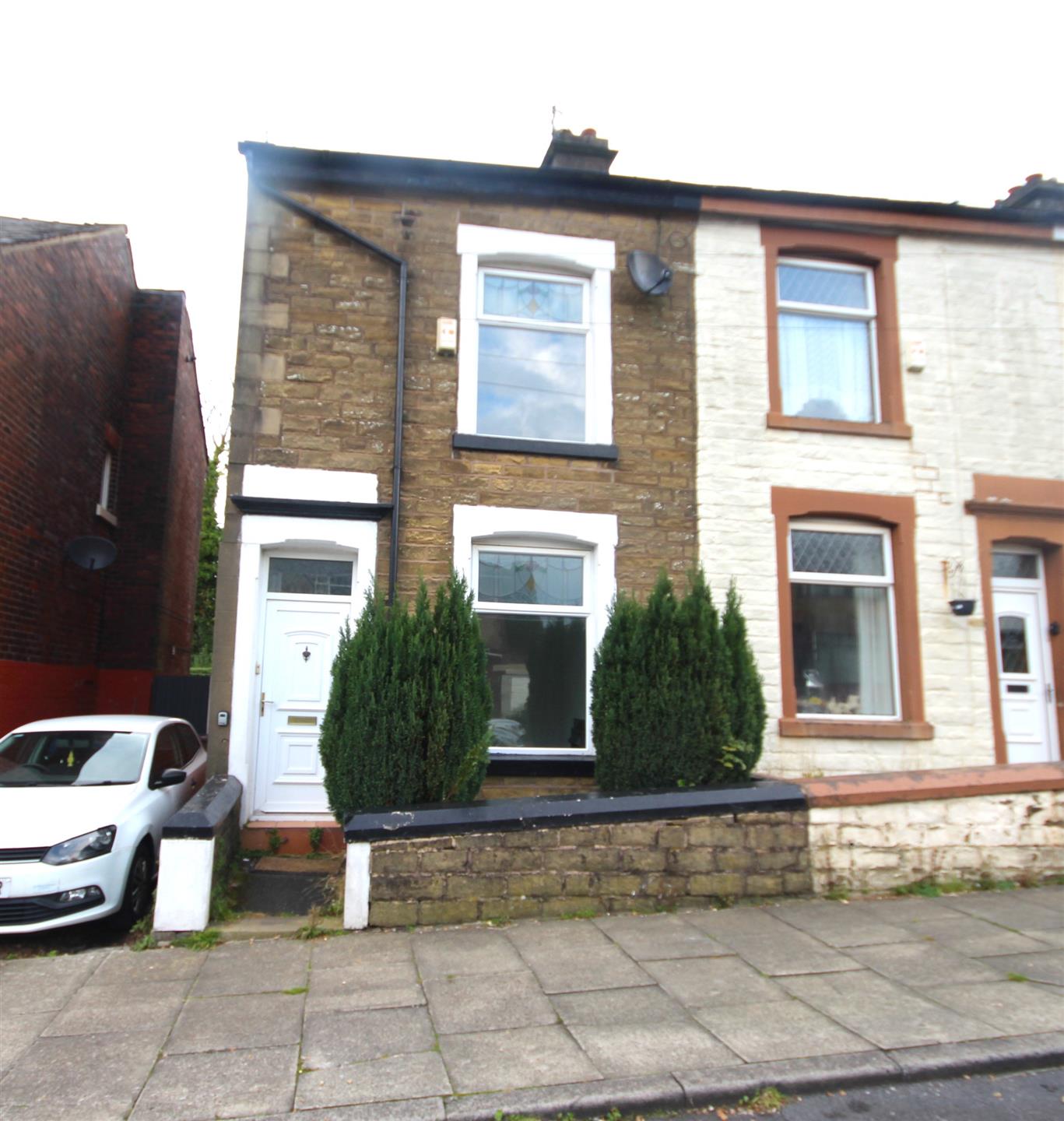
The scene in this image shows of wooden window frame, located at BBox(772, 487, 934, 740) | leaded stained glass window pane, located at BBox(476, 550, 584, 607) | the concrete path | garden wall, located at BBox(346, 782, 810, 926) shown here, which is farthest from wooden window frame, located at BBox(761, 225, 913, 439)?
the concrete path

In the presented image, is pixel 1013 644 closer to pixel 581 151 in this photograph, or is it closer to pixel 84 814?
pixel 581 151

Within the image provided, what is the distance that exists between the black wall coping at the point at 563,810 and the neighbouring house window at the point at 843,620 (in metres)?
2.80

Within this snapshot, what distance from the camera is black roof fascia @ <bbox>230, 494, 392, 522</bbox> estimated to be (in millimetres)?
8000

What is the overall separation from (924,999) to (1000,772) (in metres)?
2.80

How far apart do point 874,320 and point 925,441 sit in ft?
4.85

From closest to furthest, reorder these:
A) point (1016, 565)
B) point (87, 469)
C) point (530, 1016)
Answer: point (530, 1016)
point (1016, 565)
point (87, 469)

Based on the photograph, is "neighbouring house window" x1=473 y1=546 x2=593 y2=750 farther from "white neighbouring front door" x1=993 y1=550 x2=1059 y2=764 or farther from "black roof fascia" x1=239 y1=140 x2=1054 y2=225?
"white neighbouring front door" x1=993 y1=550 x2=1059 y2=764

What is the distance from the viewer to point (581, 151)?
9344mm

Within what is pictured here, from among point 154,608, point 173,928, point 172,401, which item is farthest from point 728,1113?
point 172,401

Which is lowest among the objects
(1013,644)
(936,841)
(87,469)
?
(936,841)

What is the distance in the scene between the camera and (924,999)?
451 cm

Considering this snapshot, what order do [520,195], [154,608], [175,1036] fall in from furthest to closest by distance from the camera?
[154,608] < [520,195] < [175,1036]

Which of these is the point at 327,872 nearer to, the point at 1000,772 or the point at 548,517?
the point at 548,517

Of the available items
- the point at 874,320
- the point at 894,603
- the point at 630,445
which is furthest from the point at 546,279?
the point at 894,603
